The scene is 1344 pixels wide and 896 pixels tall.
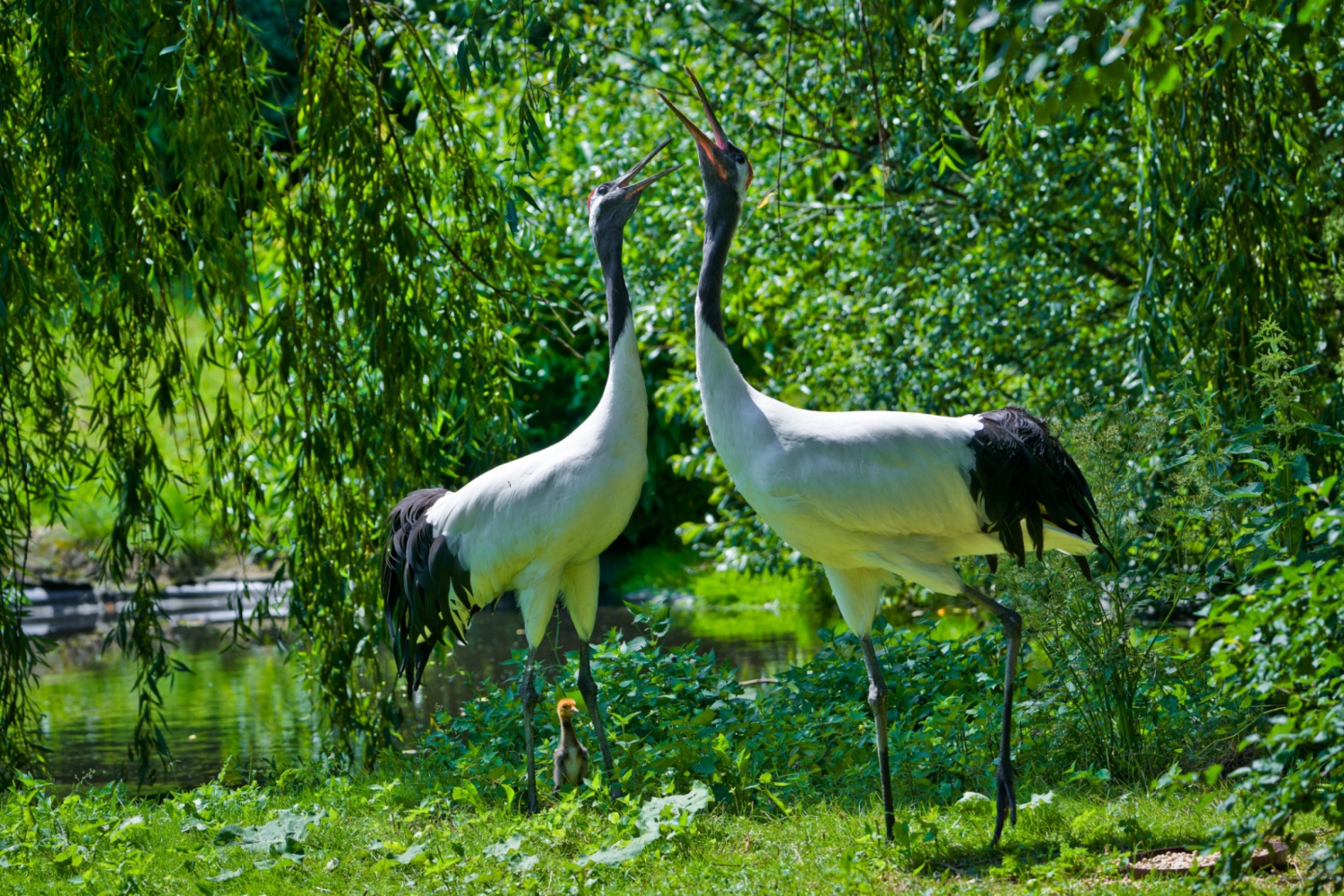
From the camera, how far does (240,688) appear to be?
1066 cm

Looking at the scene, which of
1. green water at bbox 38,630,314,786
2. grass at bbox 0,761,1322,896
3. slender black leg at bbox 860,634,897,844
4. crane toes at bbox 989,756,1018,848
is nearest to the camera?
grass at bbox 0,761,1322,896

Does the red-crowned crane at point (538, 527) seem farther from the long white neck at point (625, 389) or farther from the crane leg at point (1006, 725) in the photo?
the crane leg at point (1006, 725)

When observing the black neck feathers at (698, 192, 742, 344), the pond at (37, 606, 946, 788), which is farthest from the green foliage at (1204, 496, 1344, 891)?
the pond at (37, 606, 946, 788)

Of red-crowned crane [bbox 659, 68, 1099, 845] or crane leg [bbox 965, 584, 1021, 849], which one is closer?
crane leg [bbox 965, 584, 1021, 849]

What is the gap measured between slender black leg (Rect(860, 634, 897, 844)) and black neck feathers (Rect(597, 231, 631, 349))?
170 cm

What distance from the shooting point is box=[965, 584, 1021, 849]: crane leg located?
429 centimetres

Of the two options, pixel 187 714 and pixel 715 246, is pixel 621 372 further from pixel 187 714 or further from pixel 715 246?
pixel 187 714

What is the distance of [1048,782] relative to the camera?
5.18m

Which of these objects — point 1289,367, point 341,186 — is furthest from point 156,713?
point 1289,367

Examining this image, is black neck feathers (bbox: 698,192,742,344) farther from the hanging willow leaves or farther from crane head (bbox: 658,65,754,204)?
the hanging willow leaves

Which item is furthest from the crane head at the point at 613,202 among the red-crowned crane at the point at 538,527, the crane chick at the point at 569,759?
the crane chick at the point at 569,759

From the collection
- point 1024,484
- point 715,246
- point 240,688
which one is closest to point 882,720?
point 1024,484

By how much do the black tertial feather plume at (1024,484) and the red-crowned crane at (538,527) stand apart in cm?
140

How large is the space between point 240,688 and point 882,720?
7435mm
